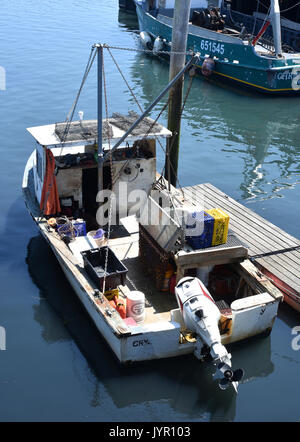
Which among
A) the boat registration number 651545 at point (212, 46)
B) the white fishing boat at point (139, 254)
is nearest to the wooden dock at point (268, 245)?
the white fishing boat at point (139, 254)

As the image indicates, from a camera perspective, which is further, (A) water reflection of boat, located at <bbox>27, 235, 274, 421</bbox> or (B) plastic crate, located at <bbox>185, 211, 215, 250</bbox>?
(B) plastic crate, located at <bbox>185, 211, 215, 250</bbox>

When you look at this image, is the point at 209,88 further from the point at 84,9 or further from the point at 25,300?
the point at 84,9

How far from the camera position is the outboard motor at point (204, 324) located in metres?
9.05

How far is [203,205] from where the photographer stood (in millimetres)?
15211

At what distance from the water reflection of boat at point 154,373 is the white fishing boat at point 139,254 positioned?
39 cm

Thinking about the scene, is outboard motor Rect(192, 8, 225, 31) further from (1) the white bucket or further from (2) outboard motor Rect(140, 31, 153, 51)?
(1) the white bucket

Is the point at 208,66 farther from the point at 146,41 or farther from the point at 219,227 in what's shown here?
the point at 219,227

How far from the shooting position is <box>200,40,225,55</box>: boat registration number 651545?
28875 mm

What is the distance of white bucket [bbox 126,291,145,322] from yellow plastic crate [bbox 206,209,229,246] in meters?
2.12

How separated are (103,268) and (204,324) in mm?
2993

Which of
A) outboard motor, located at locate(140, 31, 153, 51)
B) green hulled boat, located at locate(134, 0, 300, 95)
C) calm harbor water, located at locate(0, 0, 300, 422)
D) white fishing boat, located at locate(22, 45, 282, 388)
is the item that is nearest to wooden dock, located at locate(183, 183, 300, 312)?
calm harbor water, located at locate(0, 0, 300, 422)

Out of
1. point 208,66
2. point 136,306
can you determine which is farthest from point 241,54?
point 136,306

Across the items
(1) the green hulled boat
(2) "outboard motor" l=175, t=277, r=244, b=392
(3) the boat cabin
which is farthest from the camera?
(1) the green hulled boat

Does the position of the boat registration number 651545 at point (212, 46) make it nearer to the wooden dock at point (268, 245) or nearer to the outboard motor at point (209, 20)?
the outboard motor at point (209, 20)
